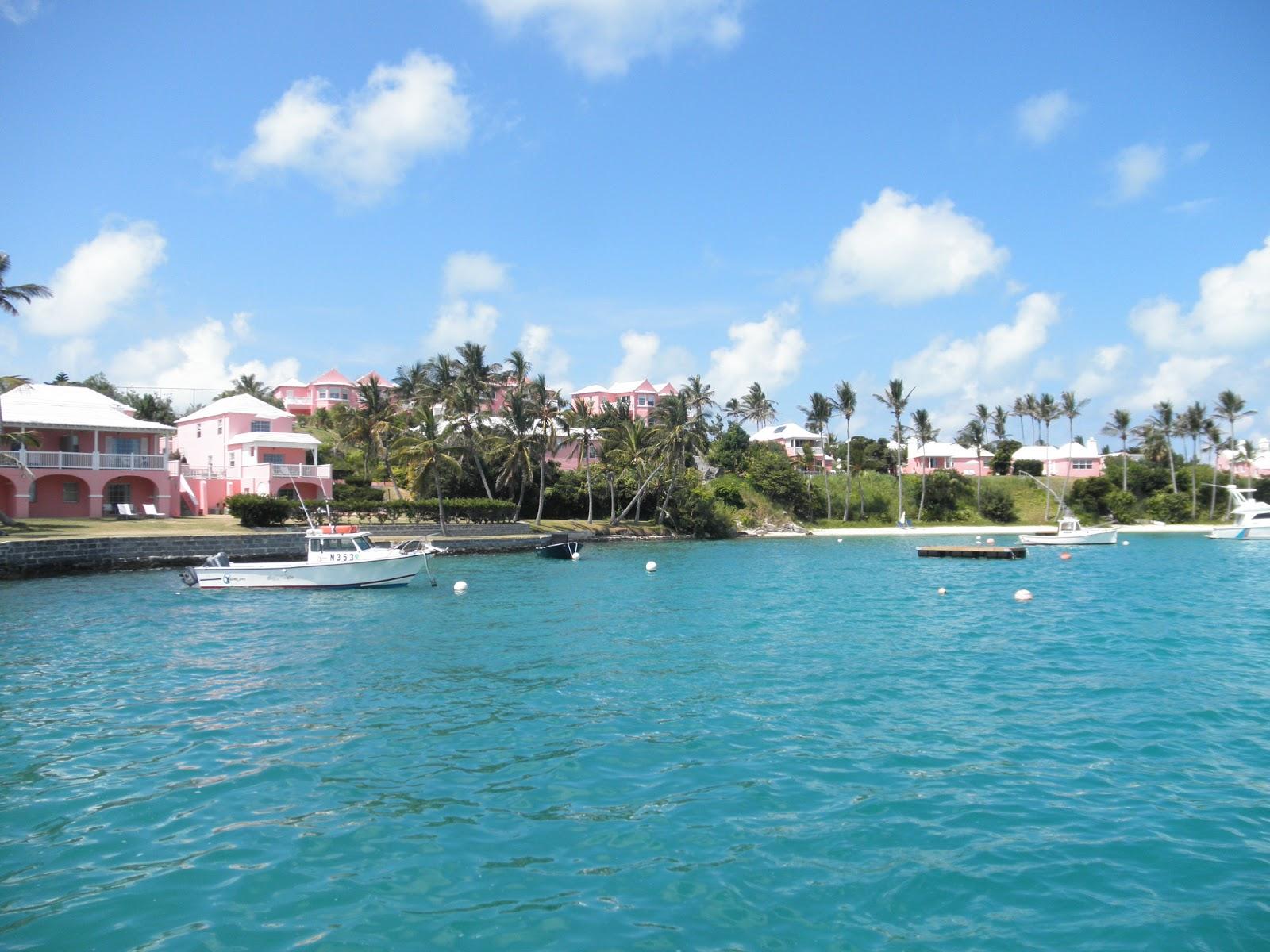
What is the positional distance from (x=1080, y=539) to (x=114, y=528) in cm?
6365

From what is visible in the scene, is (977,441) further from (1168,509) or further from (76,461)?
(76,461)

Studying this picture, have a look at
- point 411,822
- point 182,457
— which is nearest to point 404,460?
point 182,457

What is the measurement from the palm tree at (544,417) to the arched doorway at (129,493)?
2661cm

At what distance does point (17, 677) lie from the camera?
17.9 m

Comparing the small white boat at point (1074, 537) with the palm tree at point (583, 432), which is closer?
the small white boat at point (1074, 537)

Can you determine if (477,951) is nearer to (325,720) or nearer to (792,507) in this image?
(325,720)

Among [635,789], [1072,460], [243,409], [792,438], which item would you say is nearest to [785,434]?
[792,438]

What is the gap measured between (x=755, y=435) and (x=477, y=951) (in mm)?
105775

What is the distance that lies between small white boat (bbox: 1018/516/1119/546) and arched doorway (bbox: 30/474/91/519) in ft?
209

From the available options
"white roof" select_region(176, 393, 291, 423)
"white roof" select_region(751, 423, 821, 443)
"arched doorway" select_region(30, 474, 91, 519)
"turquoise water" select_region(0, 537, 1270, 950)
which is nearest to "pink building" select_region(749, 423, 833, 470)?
"white roof" select_region(751, 423, 821, 443)

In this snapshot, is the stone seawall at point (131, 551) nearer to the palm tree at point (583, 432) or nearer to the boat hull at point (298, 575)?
the boat hull at point (298, 575)

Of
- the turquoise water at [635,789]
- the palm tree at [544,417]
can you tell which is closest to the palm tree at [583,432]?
the palm tree at [544,417]

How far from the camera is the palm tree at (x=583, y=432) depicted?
7150cm

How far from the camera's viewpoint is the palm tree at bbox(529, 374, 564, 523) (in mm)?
67938
